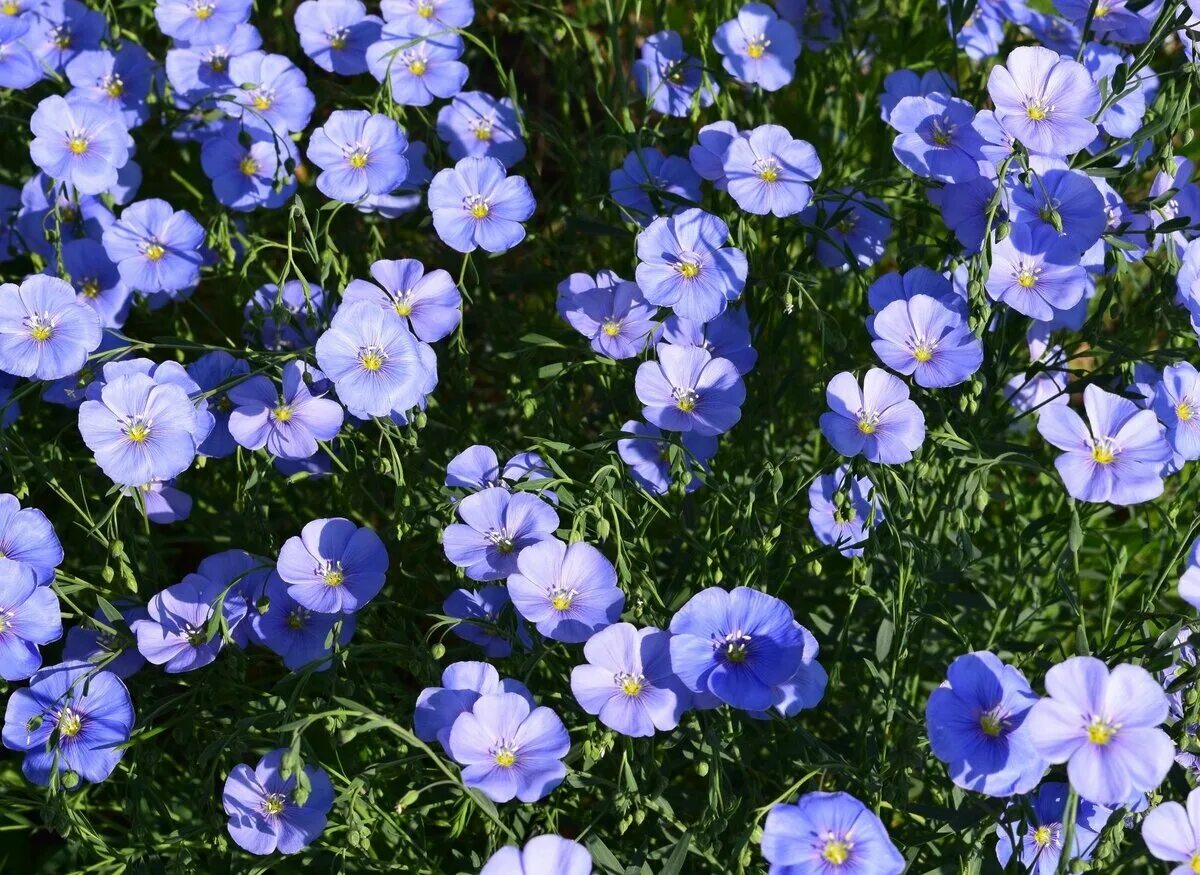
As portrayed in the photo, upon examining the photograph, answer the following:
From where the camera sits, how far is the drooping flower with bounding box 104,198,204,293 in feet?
9.07

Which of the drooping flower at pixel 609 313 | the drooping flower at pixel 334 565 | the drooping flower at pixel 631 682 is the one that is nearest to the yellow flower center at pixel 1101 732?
the drooping flower at pixel 631 682

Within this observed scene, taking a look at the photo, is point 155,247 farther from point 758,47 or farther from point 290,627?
point 758,47

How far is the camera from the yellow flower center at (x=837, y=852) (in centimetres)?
191

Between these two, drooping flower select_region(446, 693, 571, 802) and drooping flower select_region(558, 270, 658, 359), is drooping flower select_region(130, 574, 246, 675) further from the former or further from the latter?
drooping flower select_region(558, 270, 658, 359)

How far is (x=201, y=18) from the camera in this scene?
3.02m

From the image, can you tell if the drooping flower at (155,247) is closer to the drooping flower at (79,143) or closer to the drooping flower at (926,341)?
the drooping flower at (79,143)

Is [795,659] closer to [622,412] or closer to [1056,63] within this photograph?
[622,412]

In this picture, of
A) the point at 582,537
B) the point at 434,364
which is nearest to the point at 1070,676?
the point at 582,537

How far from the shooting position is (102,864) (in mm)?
2262

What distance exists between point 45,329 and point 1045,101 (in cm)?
205

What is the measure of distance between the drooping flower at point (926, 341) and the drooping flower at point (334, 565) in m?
1.01

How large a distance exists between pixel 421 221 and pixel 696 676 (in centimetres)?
143

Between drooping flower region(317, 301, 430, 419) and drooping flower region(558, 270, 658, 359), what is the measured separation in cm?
40

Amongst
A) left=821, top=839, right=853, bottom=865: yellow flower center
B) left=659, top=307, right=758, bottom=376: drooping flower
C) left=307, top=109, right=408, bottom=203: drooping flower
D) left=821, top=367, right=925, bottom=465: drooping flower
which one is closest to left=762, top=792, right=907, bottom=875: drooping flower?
left=821, top=839, right=853, bottom=865: yellow flower center
